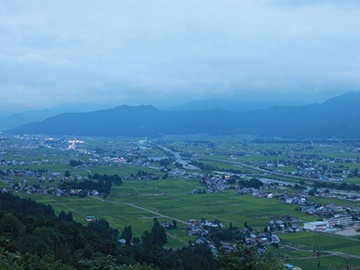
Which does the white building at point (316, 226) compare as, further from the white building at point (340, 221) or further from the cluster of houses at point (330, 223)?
the white building at point (340, 221)

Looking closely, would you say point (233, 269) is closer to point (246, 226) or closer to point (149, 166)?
point (246, 226)

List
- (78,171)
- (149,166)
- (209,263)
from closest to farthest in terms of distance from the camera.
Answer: (209,263) < (78,171) < (149,166)

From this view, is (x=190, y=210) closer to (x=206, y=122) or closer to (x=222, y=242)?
(x=222, y=242)

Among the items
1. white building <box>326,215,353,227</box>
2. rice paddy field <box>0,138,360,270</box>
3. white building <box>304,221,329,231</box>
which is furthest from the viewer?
white building <box>326,215,353,227</box>

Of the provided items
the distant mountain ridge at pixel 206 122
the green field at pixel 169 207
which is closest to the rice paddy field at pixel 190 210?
the green field at pixel 169 207

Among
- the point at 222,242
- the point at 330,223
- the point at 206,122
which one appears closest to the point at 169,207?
the point at 222,242

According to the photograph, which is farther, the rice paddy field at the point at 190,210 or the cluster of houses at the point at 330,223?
the cluster of houses at the point at 330,223

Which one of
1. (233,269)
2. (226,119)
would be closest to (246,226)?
(233,269)

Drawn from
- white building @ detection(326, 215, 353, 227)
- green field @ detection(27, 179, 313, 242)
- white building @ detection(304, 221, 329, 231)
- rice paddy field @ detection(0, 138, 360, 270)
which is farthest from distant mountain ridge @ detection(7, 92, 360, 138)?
white building @ detection(304, 221, 329, 231)

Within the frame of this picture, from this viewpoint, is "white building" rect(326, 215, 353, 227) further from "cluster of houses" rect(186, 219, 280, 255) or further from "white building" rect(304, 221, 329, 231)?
"cluster of houses" rect(186, 219, 280, 255)
